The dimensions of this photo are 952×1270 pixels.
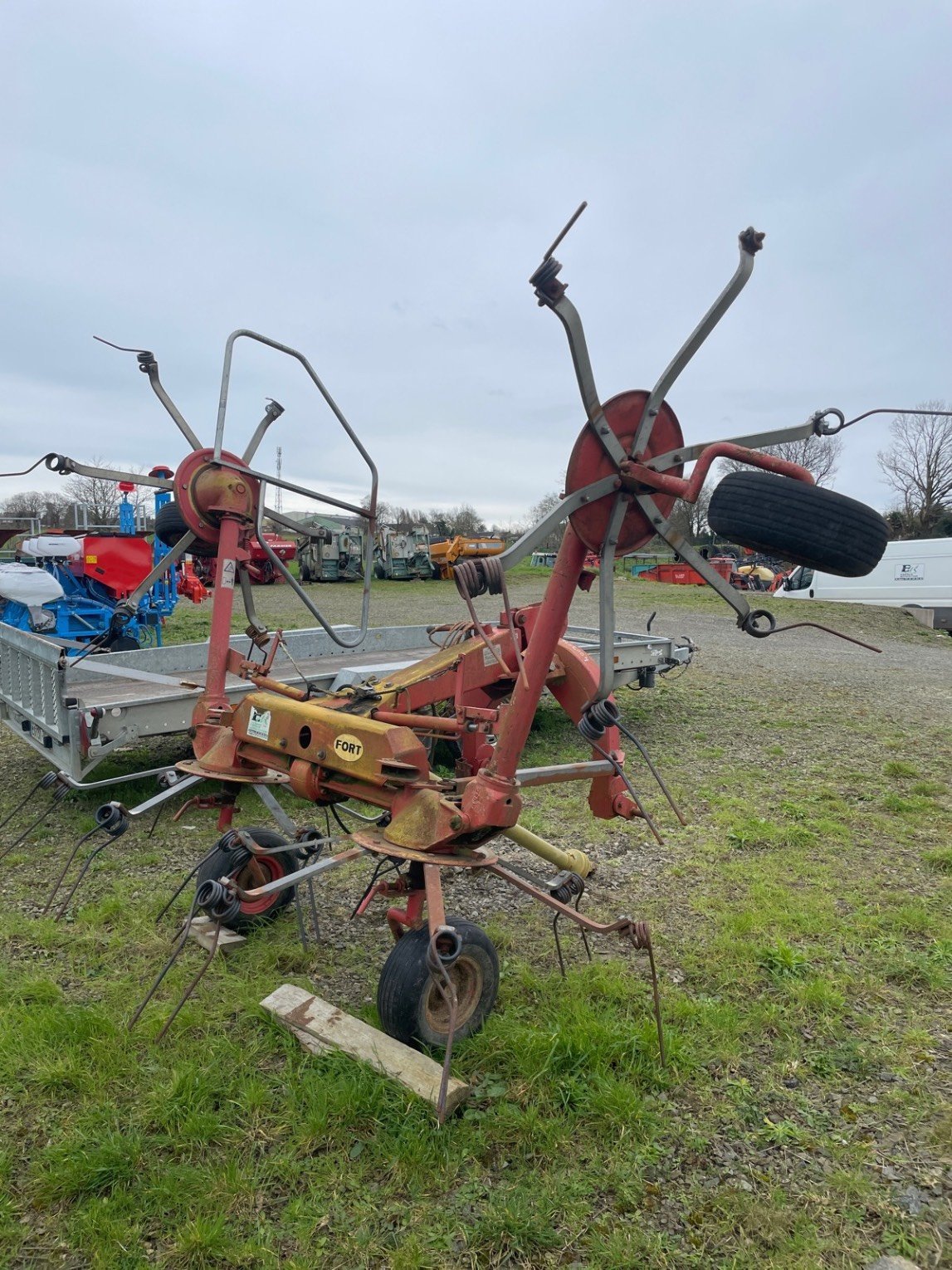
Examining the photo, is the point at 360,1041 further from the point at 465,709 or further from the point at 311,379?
the point at 311,379

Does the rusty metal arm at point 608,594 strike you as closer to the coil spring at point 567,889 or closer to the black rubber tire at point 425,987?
the coil spring at point 567,889

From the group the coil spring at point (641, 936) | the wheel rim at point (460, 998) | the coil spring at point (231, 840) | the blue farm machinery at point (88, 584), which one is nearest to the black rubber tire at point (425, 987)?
the wheel rim at point (460, 998)

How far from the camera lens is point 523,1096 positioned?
9.26 ft

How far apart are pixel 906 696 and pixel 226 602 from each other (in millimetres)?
9610

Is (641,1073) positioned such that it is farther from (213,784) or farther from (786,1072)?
(213,784)

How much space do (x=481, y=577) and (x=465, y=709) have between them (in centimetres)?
122

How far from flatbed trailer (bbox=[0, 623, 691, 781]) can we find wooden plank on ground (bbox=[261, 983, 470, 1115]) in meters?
1.71

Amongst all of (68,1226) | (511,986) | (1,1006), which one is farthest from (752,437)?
(1,1006)

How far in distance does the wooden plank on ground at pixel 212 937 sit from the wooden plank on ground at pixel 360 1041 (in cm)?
59

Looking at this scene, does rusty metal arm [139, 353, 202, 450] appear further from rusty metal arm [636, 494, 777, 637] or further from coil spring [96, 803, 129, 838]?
rusty metal arm [636, 494, 777, 637]

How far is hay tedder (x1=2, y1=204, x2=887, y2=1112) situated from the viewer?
234cm

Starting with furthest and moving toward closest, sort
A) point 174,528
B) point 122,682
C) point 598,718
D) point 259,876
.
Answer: point 122,682, point 174,528, point 259,876, point 598,718

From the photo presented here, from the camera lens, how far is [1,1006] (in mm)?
3299

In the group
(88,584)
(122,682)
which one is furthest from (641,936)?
(88,584)
